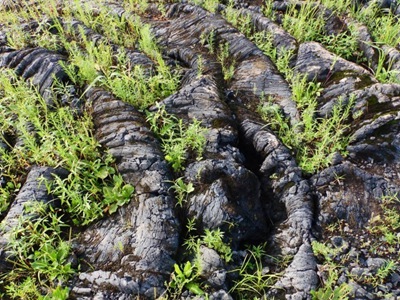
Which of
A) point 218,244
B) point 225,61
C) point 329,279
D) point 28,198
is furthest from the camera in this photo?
point 225,61

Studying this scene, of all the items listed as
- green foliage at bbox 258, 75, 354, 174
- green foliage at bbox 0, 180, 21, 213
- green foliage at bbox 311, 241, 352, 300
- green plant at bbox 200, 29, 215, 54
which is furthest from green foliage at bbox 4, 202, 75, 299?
green plant at bbox 200, 29, 215, 54

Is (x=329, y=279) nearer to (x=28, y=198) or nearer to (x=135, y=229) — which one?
(x=135, y=229)

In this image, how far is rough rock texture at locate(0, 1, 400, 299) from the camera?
359 centimetres

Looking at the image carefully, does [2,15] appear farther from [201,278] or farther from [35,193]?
[201,278]

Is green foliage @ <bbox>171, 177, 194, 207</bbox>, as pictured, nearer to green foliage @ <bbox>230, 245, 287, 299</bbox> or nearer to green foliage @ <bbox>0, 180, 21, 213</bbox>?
green foliage @ <bbox>230, 245, 287, 299</bbox>

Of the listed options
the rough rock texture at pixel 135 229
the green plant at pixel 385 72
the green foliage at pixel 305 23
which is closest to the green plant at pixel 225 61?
the green foliage at pixel 305 23

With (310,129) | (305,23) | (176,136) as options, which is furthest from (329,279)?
(305,23)

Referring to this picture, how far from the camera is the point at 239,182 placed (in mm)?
4258

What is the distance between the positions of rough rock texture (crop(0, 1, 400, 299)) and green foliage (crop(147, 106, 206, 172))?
4.2 inches

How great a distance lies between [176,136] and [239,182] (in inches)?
47.2

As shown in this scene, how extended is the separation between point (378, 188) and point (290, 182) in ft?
3.95

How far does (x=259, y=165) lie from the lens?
15.7 feet

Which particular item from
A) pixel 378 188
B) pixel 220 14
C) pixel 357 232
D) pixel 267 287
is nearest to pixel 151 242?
pixel 267 287

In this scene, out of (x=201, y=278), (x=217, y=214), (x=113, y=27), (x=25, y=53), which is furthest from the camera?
(x=113, y=27)
